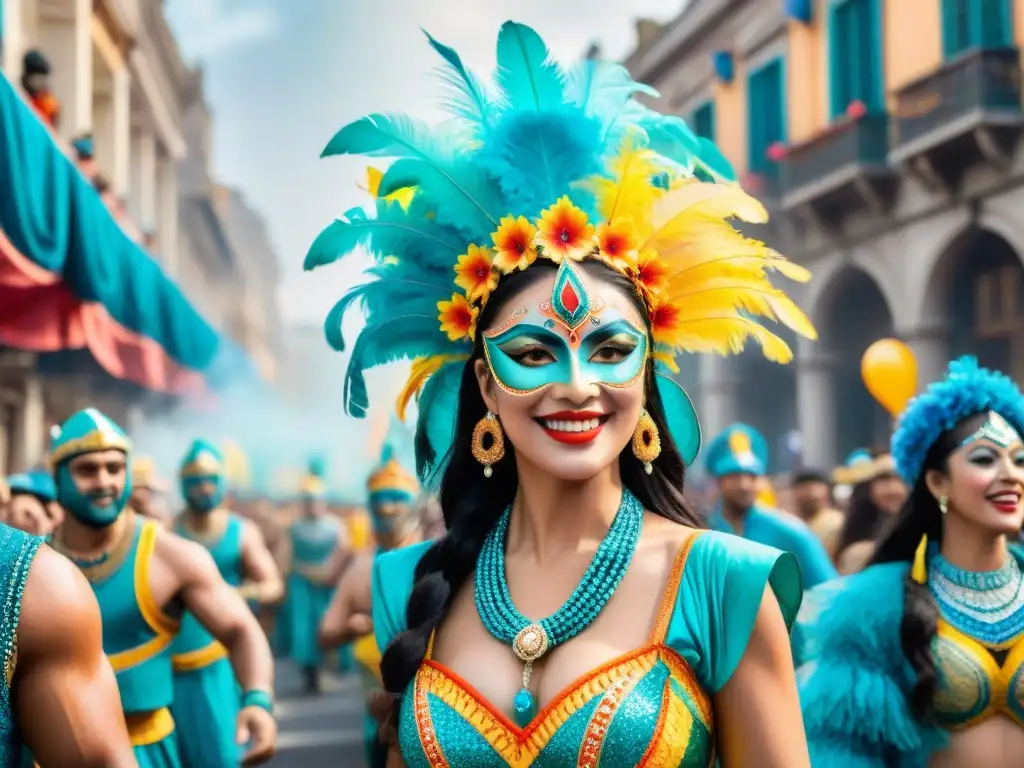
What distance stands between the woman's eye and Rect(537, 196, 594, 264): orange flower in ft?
0.66

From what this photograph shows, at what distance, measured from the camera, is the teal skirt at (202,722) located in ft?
20.8

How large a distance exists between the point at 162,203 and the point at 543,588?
26.1 meters

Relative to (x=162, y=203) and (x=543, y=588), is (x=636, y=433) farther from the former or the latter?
(x=162, y=203)

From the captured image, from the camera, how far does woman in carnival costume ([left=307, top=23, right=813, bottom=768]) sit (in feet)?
9.23

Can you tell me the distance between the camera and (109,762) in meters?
2.64

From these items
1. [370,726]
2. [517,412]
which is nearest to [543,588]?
[517,412]

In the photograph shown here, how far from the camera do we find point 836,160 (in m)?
19.7

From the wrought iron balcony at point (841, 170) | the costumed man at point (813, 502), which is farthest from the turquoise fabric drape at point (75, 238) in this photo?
the wrought iron balcony at point (841, 170)

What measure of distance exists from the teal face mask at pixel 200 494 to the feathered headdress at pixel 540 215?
18.4ft

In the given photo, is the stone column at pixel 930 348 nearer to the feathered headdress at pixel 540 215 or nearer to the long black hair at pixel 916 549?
the long black hair at pixel 916 549

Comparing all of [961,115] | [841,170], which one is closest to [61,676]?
[961,115]

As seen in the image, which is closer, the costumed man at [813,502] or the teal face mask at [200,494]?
the teal face mask at [200,494]

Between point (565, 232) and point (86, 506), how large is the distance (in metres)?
2.95

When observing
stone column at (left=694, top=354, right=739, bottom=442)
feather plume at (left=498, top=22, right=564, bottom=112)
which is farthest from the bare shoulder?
stone column at (left=694, top=354, right=739, bottom=442)
